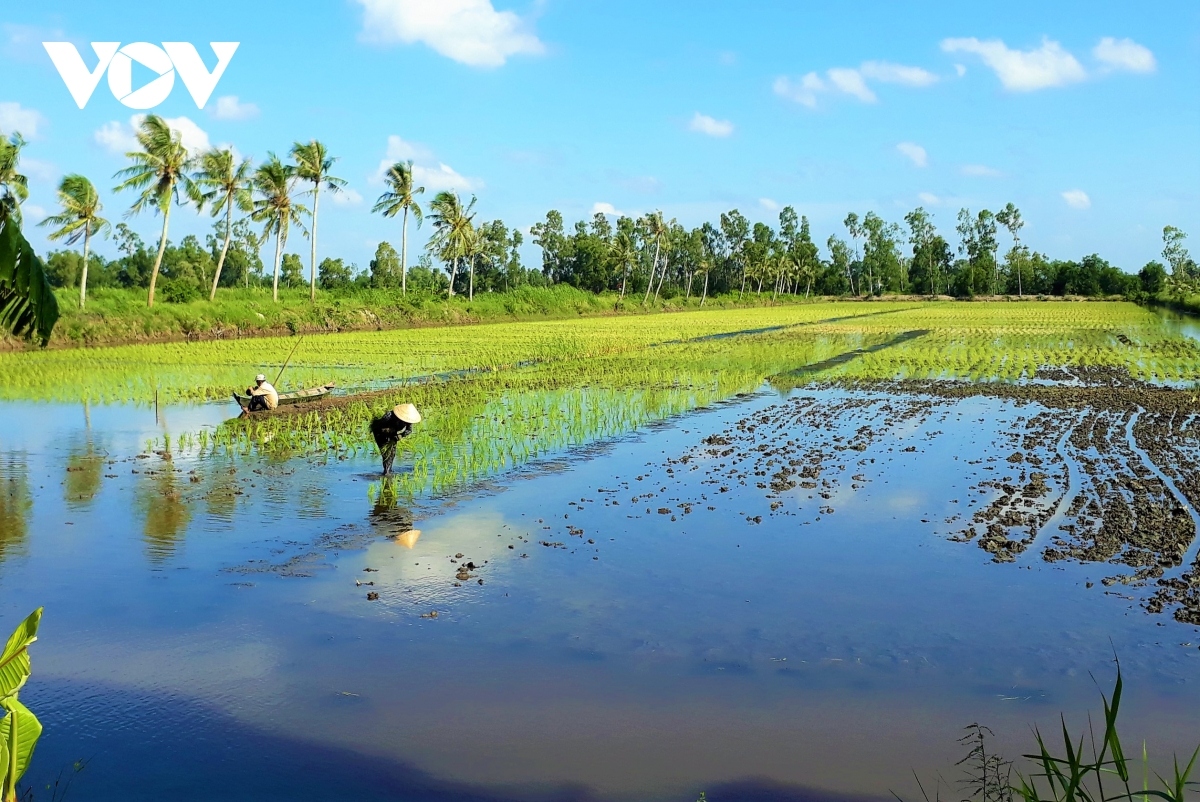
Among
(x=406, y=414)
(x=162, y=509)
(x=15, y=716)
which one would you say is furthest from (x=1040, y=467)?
(x=15, y=716)

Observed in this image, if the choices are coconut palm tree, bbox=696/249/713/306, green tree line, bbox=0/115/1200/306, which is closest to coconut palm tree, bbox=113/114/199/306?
green tree line, bbox=0/115/1200/306

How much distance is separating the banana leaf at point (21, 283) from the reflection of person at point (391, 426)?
3.69 metres

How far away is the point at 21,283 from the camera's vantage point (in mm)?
5652

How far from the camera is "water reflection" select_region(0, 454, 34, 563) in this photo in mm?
8516

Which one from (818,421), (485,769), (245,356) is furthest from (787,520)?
(245,356)

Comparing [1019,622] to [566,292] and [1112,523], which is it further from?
[566,292]

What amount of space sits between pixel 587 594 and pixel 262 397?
9667 millimetres

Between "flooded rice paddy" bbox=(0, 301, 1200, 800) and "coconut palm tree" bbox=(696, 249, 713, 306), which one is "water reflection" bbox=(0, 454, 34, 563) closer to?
"flooded rice paddy" bbox=(0, 301, 1200, 800)

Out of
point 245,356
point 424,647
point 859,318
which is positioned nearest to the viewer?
point 424,647

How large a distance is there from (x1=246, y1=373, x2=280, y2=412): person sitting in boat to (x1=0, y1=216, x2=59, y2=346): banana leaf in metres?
8.20

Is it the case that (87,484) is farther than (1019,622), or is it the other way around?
(87,484)

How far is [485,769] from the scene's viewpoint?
4.68 m

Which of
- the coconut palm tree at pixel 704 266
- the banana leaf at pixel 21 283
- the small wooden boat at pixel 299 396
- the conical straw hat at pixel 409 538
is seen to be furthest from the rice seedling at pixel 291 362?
the coconut palm tree at pixel 704 266

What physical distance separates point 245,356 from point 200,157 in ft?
59.6
